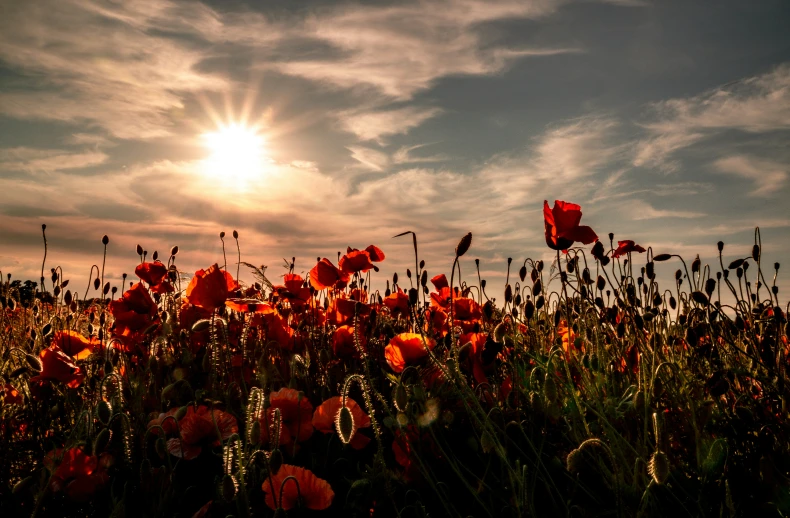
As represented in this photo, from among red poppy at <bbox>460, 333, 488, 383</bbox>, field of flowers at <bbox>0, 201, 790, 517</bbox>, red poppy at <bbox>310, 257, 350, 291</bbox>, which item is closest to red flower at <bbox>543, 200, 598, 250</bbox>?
field of flowers at <bbox>0, 201, 790, 517</bbox>

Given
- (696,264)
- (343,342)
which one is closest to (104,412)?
(343,342)

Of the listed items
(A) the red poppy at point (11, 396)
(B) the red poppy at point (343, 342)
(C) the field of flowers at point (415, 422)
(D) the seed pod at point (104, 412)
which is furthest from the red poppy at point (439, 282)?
(A) the red poppy at point (11, 396)

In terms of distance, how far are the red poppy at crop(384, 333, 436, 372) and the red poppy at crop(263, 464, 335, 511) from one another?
0.72 m

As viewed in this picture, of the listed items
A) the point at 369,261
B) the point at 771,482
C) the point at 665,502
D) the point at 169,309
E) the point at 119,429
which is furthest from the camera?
the point at 169,309

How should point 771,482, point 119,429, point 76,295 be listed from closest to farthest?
1. point 771,482
2. point 119,429
3. point 76,295

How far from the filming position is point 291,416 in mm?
2516

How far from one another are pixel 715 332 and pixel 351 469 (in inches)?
83.8

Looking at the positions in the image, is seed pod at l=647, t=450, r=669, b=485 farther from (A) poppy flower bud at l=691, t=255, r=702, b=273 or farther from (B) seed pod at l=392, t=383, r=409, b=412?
(A) poppy flower bud at l=691, t=255, r=702, b=273

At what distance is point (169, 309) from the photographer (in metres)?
4.21

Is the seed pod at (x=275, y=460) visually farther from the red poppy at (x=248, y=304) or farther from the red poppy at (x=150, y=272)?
the red poppy at (x=150, y=272)

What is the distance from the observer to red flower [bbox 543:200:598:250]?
2.53 meters

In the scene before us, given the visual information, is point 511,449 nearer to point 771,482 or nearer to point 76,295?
point 771,482

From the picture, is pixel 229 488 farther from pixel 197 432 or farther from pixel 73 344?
pixel 73 344

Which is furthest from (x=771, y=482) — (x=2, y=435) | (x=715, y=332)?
(x=2, y=435)
